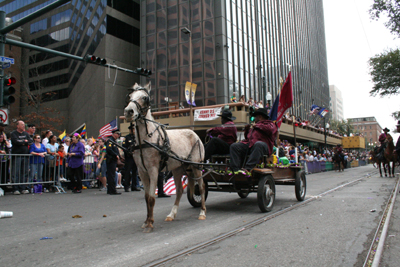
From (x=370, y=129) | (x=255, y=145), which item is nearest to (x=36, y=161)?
(x=255, y=145)

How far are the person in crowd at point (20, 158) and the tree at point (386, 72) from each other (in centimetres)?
3470

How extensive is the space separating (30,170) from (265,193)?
8.60m

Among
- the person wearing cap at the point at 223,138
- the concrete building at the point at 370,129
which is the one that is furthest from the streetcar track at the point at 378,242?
the concrete building at the point at 370,129

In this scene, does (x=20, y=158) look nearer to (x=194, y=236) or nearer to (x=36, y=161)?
(x=36, y=161)

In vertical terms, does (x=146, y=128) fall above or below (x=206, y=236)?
above

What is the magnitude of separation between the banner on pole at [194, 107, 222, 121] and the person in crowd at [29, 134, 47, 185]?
15459mm

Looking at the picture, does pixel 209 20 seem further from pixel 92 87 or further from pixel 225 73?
pixel 92 87

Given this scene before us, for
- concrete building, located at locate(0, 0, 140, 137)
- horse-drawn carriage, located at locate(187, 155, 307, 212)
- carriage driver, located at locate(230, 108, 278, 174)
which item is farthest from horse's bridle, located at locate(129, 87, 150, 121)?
concrete building, located at locate(0, 0, 140, 137)

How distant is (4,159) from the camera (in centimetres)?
1006

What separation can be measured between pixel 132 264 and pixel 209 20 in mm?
30409

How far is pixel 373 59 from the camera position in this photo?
34188mm

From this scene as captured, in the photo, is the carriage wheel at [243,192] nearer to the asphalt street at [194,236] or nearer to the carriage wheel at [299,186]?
the asphalt street at [194,236]

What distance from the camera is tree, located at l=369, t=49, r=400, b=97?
1258 inches

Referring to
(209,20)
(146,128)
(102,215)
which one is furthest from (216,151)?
(209,20)
